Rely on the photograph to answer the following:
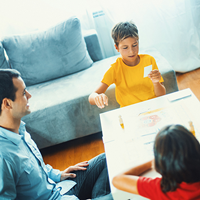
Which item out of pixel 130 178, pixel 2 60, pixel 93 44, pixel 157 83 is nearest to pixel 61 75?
pixel 93 44

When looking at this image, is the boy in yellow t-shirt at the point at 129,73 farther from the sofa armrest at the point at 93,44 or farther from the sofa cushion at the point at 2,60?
the sofa cushion at the point at 2,60

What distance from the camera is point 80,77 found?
2008mm

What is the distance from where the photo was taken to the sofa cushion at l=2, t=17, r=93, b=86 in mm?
2059

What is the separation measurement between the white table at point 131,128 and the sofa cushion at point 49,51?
118 cm

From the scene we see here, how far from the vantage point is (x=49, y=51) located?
81.6 inches

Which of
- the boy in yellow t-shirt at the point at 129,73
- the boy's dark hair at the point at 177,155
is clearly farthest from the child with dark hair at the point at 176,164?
the boy in yellow t-shirt at the point at 129,73

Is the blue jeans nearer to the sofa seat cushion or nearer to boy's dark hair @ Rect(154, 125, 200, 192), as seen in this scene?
boy's dark hair @ Rect(154, 125, 200, 192)

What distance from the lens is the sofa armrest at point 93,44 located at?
2.22 m

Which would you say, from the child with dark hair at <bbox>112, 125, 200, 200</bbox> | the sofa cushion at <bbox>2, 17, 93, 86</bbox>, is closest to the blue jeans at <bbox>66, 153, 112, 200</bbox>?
the child with dark hair at <bbox>112, 125, 200, 200</bbox>

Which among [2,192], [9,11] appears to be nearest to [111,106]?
[2,192]

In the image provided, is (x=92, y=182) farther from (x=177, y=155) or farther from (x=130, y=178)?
(x=177, y=155)

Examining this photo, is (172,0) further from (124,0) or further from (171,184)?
(171,184)

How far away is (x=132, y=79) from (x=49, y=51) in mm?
1070

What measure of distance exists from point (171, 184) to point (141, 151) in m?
0.22
